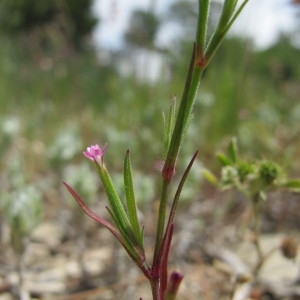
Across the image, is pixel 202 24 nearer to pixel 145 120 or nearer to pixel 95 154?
pixel 95 154

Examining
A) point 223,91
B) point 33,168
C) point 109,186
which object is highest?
point 223,91

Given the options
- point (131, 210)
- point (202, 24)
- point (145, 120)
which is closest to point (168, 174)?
point (131, 210)

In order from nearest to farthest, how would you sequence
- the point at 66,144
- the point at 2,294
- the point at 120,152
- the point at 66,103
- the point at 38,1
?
the point at 2,294
the point at 66,144
the point at 120,152
the point at 66,103
the point at 38,1

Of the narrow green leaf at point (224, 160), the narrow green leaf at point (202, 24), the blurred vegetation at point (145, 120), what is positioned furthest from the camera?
the blurred vegetation at point (145, 120)

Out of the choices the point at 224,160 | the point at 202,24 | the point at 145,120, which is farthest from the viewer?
the point at 145,120

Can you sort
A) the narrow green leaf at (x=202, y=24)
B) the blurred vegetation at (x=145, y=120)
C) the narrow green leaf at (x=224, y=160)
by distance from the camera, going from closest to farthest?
the narrow green leaf at (x=202, y=24) < the narrow green leaf at (x=224, y=160) < the blurred vegetation at (x=145, y=120)

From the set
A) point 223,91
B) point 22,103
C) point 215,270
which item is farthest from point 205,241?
point 22,103

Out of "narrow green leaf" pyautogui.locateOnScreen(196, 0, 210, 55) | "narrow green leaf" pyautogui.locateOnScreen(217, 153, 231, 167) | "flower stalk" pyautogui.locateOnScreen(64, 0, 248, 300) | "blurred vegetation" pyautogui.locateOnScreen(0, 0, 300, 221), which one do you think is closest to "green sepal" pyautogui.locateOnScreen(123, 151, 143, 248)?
"flower stalk" pyautogui.locateOnScreen(64, 0, 248, 300)

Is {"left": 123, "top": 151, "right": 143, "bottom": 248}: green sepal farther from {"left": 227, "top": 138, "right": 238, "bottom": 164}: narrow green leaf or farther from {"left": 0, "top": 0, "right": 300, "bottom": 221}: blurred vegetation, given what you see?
{"left": 0, "top": 0, "right": 300, "bottom": 221}: blurred vegetation

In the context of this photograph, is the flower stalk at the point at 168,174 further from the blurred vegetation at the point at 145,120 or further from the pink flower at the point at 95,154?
the blurred vegetation at the point at 145,120

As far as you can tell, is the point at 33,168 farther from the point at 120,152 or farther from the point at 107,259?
the point at 107,259

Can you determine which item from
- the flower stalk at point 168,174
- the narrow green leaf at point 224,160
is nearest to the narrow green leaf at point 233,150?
the narrow green leaf at point 224,160
